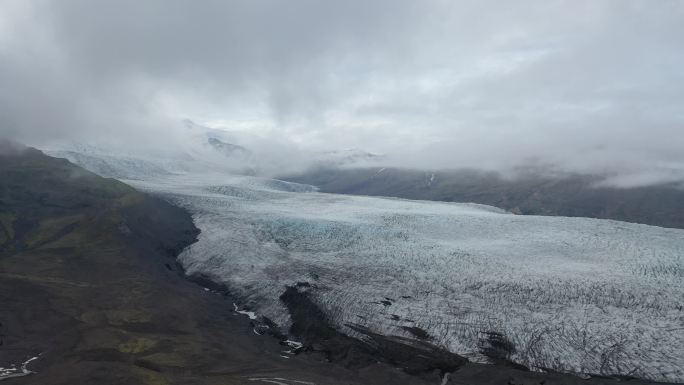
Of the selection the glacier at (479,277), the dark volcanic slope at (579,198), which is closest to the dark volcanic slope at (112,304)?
the glacier at (479,277)

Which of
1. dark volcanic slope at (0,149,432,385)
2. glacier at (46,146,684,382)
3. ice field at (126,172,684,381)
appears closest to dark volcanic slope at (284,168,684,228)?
glacier at (46,146,684,382)

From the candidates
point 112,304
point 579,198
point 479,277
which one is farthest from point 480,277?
point 579,198

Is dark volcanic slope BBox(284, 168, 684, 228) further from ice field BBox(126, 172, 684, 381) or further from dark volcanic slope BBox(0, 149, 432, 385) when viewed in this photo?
dark volcanic slope BBox(0, 149, 432, 385)

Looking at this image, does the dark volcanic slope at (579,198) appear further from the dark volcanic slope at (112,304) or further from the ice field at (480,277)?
the dark volcanic slope at (112,304)

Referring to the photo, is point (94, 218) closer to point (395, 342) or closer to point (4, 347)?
point (4, 347)

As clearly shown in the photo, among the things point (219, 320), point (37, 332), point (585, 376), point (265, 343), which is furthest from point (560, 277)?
point (37, 332)

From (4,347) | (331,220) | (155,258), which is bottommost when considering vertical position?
(4,347)

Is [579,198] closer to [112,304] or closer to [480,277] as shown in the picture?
[480,277]

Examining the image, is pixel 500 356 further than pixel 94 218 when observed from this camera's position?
No
